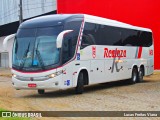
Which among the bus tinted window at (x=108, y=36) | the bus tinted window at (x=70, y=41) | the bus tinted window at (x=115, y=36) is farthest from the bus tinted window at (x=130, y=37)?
the bus tinted window at (x=70, y=41)

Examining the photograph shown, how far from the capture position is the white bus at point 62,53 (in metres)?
16.8

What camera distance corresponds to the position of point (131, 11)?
111 feet

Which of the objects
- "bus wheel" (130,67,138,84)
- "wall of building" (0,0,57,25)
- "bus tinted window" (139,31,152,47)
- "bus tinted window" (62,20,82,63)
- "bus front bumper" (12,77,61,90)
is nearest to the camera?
"bus front bumper" (12,77,61,90)

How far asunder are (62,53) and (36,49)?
42.4 inches

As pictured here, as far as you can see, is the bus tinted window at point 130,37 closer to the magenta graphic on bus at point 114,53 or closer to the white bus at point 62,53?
the magenta graphic on bus at point 114,53

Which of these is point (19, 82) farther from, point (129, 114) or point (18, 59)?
point (129, 114)

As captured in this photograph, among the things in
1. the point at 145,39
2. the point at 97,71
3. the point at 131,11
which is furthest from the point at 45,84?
the point at 131,11

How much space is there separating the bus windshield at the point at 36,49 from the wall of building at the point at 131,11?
16604 millimetres

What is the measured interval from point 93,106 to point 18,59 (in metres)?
4.95

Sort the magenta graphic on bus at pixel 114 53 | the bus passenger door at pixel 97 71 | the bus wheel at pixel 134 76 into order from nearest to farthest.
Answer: the bus passenger door at pixel 97 71, the magenta graphic on bus at pixel 114 53, the bus wheel at pixel 134 76

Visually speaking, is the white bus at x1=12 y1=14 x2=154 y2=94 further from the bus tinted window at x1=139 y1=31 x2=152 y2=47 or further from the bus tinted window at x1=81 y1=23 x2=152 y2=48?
the bus tinted window at x1=139 y1=31 x2=152 y2=47

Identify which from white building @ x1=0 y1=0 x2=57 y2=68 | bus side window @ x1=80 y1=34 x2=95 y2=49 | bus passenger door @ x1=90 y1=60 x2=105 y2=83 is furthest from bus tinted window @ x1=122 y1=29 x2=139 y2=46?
white building @ x1=0 y1=0 x2=57 y2=68

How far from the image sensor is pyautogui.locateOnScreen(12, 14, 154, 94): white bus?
16.8 metres

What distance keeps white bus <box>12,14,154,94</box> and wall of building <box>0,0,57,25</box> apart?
911 inches
